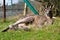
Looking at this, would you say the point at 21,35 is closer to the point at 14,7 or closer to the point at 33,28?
the point at 33,28

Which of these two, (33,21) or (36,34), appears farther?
(33,21)

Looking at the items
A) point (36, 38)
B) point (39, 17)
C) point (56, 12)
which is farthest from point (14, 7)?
point (36, 38)

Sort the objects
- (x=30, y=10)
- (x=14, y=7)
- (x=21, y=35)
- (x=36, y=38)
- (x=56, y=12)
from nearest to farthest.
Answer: (x=36, y=38), (x=21, y=35), (x=30, y=10), (x=14, y=7), (x=56, y=12)

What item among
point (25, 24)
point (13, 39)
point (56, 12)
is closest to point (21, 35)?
point (13, 39)

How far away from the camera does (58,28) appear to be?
724cm

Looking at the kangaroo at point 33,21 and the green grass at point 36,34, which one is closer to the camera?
the green grass at point 36,34

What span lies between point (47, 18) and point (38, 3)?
4.70 metres

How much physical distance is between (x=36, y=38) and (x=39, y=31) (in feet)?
2.59

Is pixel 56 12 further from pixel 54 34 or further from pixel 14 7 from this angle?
pixel 54 34

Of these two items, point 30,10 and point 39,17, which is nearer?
point 39,17

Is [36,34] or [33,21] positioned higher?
[33,21]

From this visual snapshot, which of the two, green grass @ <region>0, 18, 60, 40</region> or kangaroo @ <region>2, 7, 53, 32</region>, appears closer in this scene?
green grass @ <region>0, 18, 60, 40</region>

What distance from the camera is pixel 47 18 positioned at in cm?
808

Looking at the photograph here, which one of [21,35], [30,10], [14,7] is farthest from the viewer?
[14,7]
